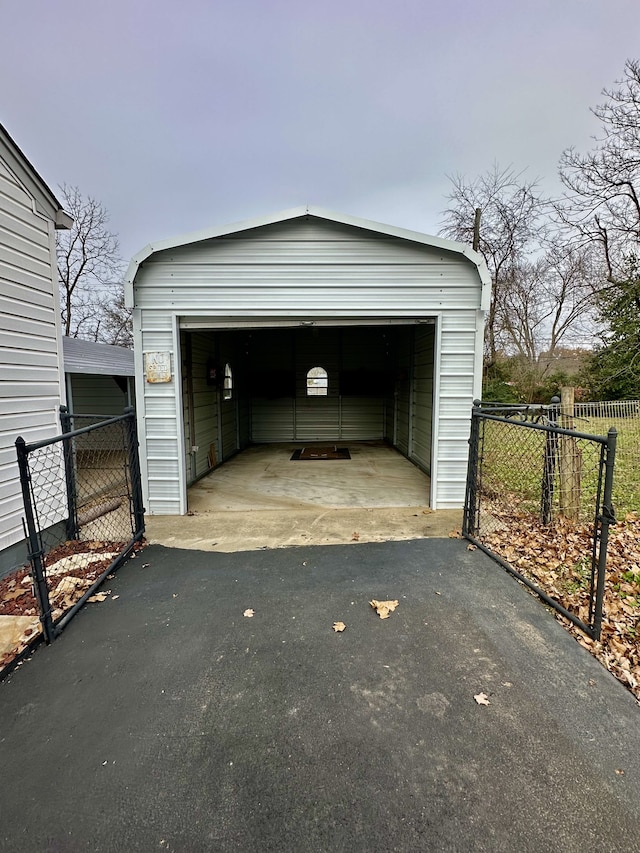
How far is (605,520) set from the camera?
2.24 metres

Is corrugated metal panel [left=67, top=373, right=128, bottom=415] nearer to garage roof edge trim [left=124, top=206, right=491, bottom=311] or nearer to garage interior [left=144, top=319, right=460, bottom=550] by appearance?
garage interior [left=144, top=319, right=460, bottom=550]

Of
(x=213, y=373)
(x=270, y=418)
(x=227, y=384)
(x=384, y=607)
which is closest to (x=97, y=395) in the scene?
(x=227, y=384)

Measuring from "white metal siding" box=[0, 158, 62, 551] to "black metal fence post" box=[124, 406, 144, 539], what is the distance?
2.69ft

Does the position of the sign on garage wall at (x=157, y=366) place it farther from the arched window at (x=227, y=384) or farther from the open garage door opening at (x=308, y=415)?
the arched window at (x=227, y=384)

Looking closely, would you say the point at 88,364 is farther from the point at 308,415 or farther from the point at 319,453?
the point at 308,415

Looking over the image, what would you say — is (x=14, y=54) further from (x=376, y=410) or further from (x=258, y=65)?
(x=376, y=410)

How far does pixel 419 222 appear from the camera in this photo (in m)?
15.1

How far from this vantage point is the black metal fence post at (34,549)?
217 cm

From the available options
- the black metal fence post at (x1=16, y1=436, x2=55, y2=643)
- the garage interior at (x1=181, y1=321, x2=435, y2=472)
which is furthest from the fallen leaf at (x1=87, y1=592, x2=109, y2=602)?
the garage interior at (x1=181, y1=321, x2=435, y2=472)

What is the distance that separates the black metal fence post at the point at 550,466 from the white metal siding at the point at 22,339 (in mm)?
4843

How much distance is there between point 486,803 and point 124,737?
1.47 meters

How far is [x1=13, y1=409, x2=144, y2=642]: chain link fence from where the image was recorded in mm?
2430

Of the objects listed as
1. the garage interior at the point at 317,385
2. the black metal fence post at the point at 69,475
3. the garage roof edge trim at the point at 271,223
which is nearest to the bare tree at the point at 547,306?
the garage interior at the point at 317,385

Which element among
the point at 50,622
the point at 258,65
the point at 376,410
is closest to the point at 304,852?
the point at 50,622
